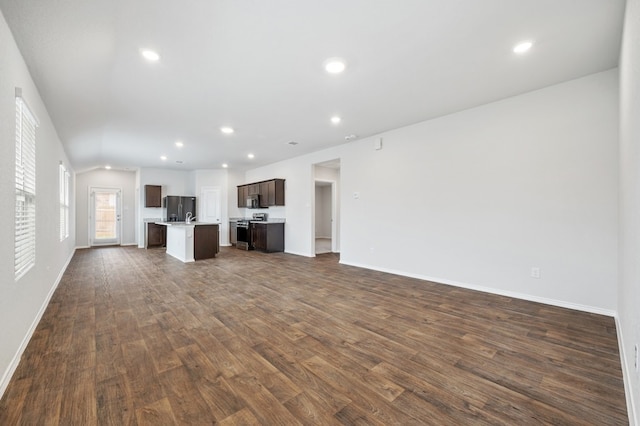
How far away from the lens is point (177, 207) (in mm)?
9422

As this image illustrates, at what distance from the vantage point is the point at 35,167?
2.86 meters

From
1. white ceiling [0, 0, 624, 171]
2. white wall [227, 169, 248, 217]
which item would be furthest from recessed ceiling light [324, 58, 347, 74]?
white wall [227, 169, 248, 217]

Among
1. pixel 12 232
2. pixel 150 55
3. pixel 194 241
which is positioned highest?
pixel 150 55

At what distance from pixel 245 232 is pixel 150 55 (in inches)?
253

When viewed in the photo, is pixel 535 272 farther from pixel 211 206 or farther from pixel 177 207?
pixel 177 207

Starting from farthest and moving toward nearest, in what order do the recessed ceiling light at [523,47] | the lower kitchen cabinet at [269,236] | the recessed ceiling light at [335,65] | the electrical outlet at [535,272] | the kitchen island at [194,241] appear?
1. the lower kitchen cabinet at [269,236]
2. the kitchen island at [194,241]
3. the electrical outlet at [535,272]
4. the recessed ceiling light at [335,65]
5. the recessed ceiling light at [523,47]

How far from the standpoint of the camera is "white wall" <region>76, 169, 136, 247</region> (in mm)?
9125

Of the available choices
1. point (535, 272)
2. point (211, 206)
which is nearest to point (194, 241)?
point (211, 206)

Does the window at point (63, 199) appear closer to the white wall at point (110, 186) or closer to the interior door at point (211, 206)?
the interior door at point (211, 206)

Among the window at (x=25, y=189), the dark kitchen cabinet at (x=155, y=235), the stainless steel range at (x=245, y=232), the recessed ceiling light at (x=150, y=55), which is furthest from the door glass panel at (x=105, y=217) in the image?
the recessed ceiling light at (x=150, y=55)

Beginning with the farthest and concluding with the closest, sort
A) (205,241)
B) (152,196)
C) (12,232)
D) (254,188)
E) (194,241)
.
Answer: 1. (152,196)
2. (254,188)
3. (205,241)
4. (194,241)
5. (12,232)

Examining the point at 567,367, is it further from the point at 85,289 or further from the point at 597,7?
the point at 85,289

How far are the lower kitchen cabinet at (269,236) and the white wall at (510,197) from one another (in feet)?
10.2

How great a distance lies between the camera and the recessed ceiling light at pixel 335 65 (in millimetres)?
2730
